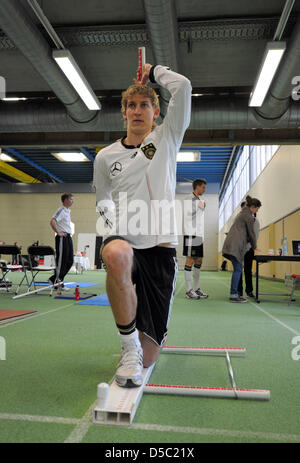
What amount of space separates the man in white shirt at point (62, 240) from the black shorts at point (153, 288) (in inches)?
188

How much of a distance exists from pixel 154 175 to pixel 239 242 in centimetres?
413

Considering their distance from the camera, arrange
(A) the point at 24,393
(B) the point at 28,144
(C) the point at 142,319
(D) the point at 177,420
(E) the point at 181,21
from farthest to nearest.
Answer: (B) the point at 28,144 → (E) the point at 181,21 → (C) the point at 142,319 → (A) the point at 24,393 → (D) the point at 177,420

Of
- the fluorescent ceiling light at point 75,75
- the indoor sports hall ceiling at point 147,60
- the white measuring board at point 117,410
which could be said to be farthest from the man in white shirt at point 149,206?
the fluorescent ceiling light at point 75,75

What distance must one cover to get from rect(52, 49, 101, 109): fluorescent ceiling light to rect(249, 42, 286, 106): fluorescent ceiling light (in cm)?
347

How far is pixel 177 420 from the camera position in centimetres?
140

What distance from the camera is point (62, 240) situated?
647 centimetres

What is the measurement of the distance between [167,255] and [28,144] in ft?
31.6

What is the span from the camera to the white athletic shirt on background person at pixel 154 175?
186 centimetres

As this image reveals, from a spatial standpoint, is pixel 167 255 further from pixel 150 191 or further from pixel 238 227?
pixel 238 227

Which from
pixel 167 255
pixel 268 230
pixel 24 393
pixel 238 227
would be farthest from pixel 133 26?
pixel 268 230

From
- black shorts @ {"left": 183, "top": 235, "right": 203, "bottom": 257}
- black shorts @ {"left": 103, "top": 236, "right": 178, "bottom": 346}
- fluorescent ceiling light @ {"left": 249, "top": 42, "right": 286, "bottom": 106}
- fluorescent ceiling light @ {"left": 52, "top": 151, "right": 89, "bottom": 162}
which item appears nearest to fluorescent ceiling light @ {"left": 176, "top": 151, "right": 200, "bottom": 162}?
fluorescent ceiling light @ {"left": 52, "top": 151, "right": 89, "bottom": 162}

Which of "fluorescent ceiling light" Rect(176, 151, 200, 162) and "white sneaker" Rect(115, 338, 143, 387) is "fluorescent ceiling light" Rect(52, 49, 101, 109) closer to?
"white sneaker" Rect(115, 338, 143, 387)

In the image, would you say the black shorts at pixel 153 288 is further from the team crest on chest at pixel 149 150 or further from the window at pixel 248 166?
the window at pixel 248 166

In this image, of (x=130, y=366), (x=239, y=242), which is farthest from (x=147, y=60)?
(x=130, y=366)
